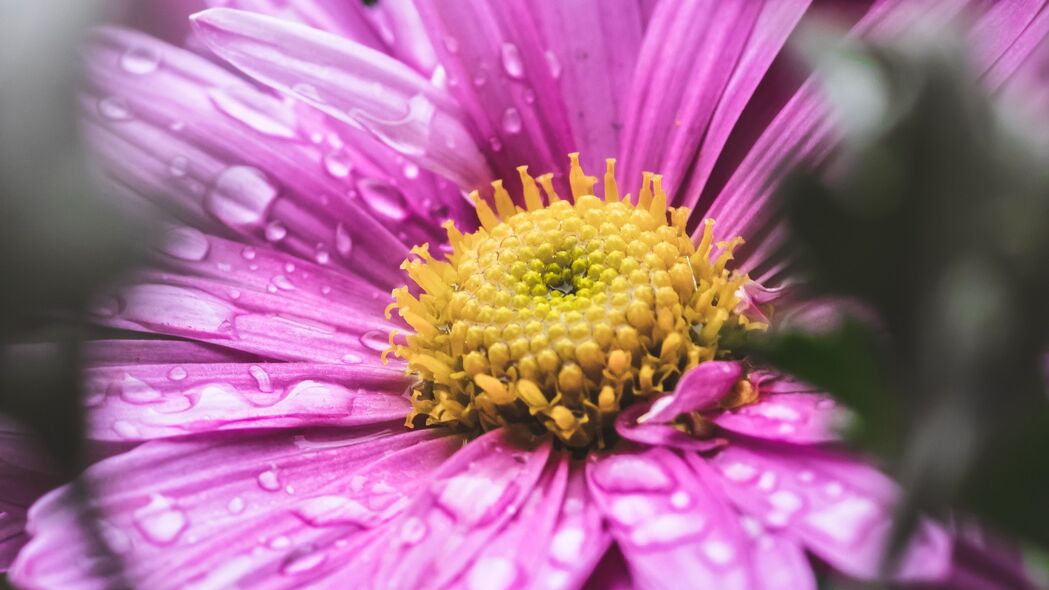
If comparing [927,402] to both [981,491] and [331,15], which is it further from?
[331,15]

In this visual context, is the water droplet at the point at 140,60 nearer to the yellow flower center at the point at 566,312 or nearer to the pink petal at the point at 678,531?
the yellow flower center at the point at 566,312

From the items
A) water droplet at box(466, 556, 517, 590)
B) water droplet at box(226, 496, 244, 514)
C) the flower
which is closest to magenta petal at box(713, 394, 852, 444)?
the flower

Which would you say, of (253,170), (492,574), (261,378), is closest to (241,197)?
(253,170)

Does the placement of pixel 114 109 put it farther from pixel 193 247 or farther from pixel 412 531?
pixel 412 531

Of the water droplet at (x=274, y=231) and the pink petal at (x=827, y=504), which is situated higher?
the water droplet at (x=274, y=231)

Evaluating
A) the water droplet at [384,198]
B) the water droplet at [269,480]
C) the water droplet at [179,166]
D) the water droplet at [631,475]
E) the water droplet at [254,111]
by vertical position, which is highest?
the water droplet at [254,111]

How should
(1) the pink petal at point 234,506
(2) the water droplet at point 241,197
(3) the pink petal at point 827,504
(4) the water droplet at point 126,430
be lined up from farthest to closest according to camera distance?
(2) the water droplet at point 241,197 → (4) the water droplet at point 126,430 → (1) the pink petal at point 234,506 → (3) the pink petal at point 827,504

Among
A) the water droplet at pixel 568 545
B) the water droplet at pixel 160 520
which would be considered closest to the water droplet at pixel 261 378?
the water droplet at pixel 160 520
